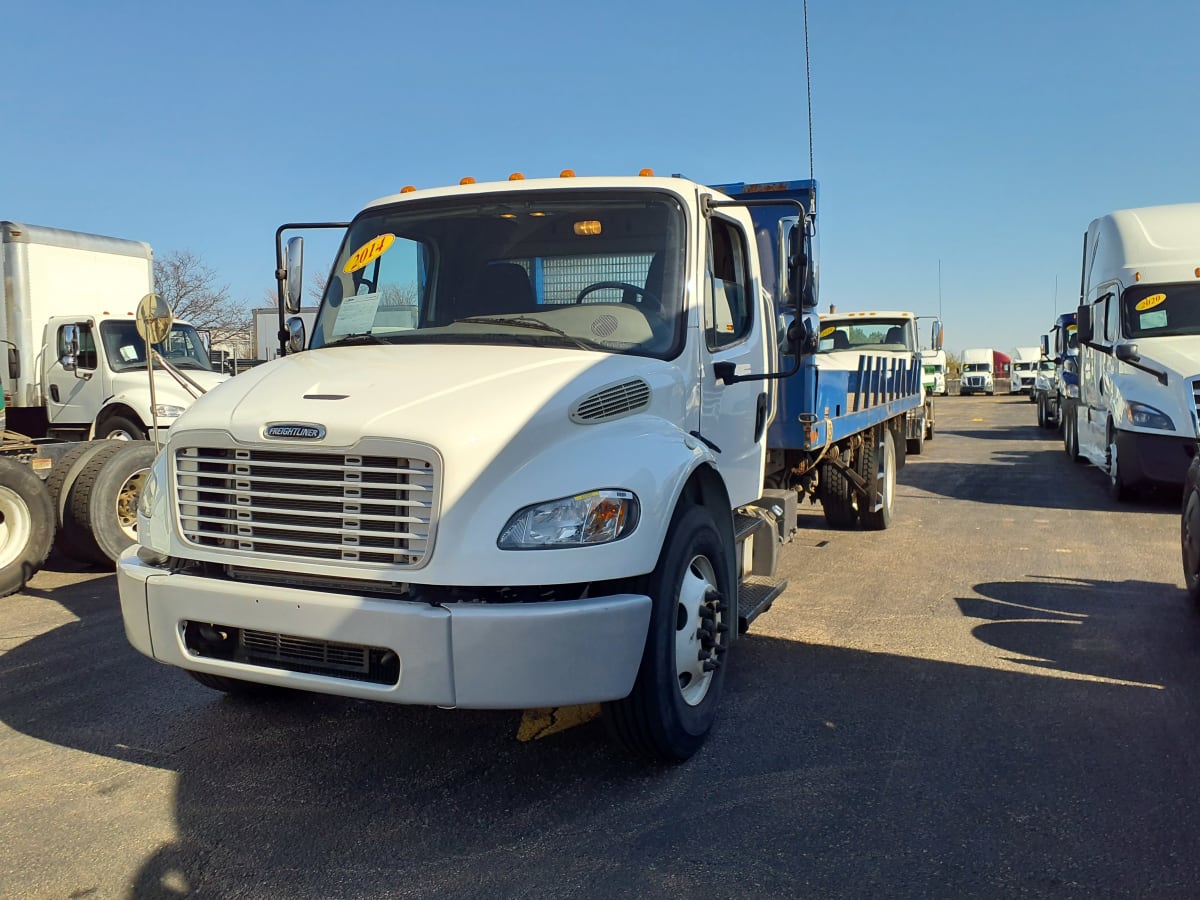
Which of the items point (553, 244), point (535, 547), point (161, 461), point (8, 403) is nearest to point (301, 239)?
point (553, 244)

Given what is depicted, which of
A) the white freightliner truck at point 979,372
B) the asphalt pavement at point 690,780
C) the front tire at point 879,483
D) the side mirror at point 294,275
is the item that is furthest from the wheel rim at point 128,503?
the white freightliner truck at point 979,372

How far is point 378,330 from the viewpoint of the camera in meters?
4.68

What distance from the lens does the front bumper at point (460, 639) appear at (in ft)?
10.6

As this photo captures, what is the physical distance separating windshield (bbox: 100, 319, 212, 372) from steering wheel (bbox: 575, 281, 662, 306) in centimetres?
934

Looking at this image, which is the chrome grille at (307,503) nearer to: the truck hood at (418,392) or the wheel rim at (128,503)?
the truck hood at (418,392)

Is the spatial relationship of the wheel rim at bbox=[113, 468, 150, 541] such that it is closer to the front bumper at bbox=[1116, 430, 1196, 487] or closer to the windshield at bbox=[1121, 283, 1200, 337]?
the front bumper at bbox=[1116, 430, 1196, 487]

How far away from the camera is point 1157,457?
10641 millimetres

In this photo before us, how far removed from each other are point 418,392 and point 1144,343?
10.5 meters

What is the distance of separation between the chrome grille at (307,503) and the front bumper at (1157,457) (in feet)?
31.7

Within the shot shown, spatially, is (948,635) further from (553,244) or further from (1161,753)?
(553,244)

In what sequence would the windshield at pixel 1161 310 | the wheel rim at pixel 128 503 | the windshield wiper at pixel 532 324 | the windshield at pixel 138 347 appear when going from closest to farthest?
the windshield wiper at pixel 532 324
the wheel rim at pixel 128 503
the windshield at pixel 1161 310
the windshield at pixel 138 347

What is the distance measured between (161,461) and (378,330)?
47.3 inches

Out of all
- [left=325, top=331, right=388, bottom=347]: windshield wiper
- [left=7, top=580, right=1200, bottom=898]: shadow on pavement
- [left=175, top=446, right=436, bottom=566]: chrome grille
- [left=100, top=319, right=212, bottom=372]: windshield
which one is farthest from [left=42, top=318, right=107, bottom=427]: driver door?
[left=175, top=446, right=436, bottom=566]: chrome grille

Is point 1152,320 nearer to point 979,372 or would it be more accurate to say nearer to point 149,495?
point 149,495
